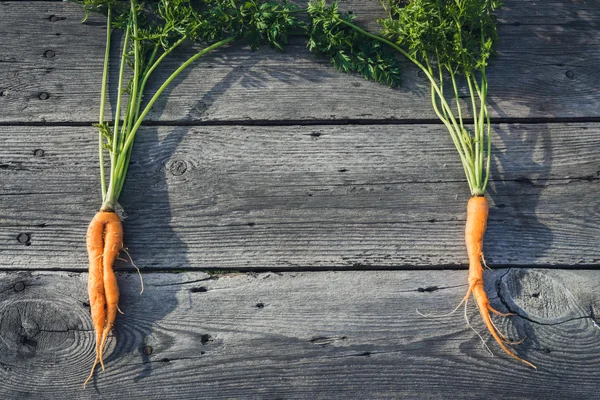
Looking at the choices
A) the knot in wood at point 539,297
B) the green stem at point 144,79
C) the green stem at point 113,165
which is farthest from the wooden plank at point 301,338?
the green stem at point 144,79

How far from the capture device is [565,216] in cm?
168

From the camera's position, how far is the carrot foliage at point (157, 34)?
5.61ft

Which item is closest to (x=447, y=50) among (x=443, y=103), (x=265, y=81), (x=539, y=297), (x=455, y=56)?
(x=455, y=56)

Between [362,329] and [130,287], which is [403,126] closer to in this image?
[362,329]

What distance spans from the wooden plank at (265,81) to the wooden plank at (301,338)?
56cm

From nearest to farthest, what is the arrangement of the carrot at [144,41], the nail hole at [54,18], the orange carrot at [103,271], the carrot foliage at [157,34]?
the orange carrot at [103,271] < the carrot at [144,41] < the carrot foliage at [157,34] < the nail hole at [54,18]

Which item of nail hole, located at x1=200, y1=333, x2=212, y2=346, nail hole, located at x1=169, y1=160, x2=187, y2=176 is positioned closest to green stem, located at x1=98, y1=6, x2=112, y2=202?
nail hole, located at x1=169, y1=160, x2=187, y2=176

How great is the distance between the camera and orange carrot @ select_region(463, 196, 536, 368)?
1536 millimetres

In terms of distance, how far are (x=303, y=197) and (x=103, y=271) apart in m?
0.66

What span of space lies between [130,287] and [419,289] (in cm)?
90

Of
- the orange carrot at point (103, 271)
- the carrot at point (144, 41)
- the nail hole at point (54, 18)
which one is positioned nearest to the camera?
the orange carrot at point (103, 271)

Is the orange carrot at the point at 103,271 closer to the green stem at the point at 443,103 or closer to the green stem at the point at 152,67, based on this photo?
the green stem at the point at 152,67

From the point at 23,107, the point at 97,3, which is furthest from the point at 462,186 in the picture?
the point at 23,107

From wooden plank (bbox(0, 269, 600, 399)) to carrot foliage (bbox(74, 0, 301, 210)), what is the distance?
438 millimetres
